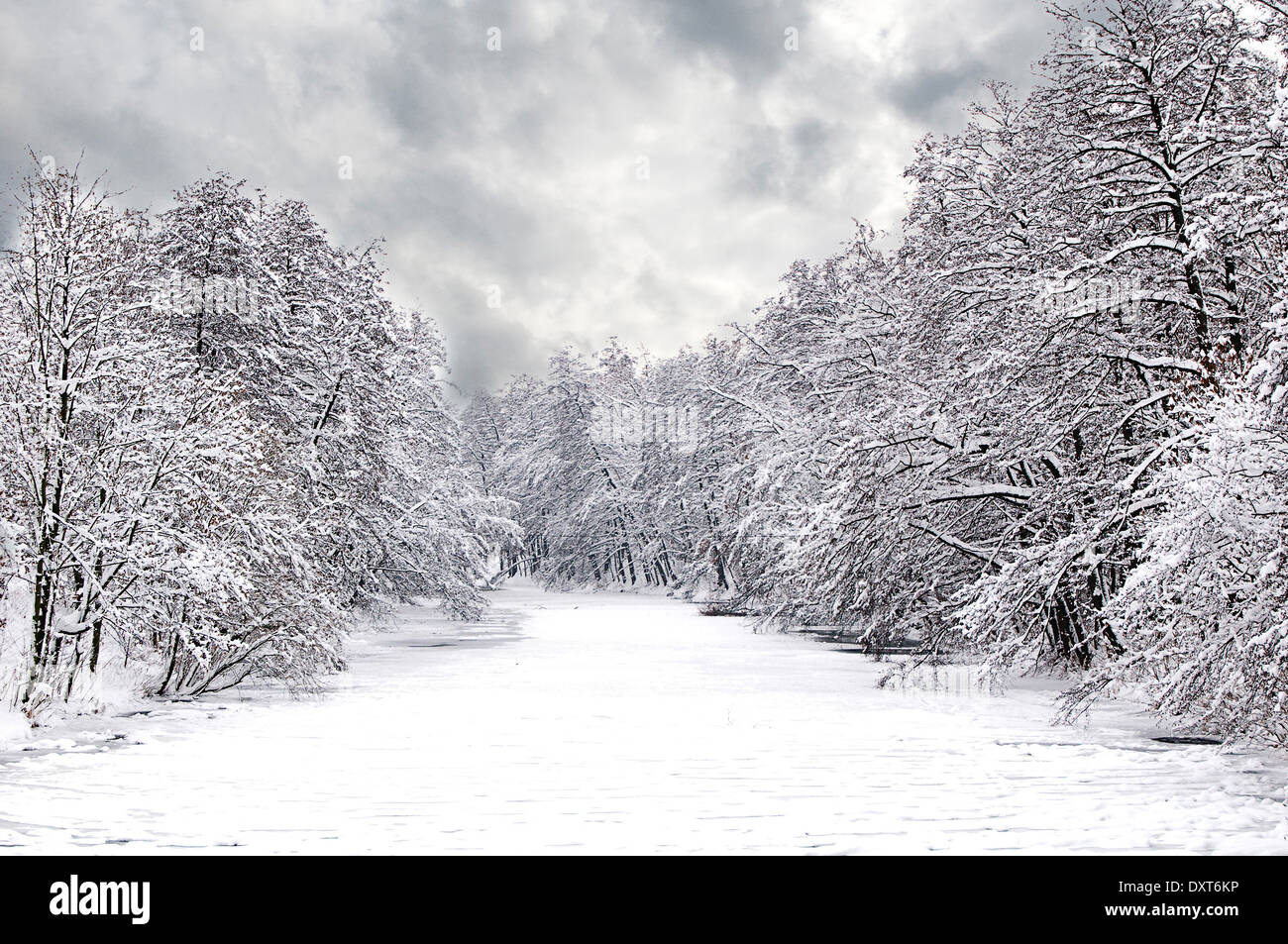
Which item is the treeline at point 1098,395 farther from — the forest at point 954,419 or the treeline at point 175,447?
the treeline at point 175,447

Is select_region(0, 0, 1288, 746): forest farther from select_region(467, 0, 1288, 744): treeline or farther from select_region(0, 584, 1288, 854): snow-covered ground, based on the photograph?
select_region(0, 584, 1288, 854): snow-covered ground

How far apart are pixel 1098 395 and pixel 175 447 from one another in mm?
11647

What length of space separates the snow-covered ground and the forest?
928 mm

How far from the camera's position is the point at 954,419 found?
13656 millimetres

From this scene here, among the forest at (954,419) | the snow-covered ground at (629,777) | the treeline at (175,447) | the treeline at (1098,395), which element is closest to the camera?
the snow-covered ground at (629,777)

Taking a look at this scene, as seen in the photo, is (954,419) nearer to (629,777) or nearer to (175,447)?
(629,777)

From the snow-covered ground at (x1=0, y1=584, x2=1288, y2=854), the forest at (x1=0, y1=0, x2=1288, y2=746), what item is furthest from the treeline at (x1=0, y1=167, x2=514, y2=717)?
the snow-covered ground at (x1=0, y1=584, x2=1288, y2=854)

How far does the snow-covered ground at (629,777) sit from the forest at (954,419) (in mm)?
928

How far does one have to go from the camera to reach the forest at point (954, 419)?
7.99m

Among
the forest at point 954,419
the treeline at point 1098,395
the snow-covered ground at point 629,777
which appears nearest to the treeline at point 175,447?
the forest at point 954,419
